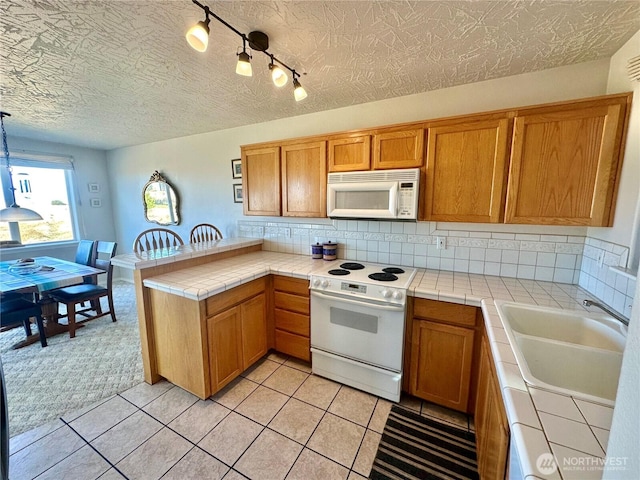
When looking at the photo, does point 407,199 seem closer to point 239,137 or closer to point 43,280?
point 239,137

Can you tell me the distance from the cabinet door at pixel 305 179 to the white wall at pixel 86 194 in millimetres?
3997

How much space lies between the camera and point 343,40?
4.89 ft

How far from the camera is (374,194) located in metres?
2.05

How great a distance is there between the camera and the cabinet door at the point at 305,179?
2.29 metres

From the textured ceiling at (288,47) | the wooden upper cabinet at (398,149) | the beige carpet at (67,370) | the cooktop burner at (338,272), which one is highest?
the textured ceiling at (288,47)

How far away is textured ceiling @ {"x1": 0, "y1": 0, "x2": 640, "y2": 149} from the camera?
1.25 metres

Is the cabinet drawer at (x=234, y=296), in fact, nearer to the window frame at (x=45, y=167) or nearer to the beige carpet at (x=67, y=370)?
the beige carpet at (x=67, y=370)

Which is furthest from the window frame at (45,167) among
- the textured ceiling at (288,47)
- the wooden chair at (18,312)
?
the wooden chair at (18,312)

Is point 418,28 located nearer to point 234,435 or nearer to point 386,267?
point 386,267

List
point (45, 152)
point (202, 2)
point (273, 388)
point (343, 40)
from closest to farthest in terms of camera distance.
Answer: point (202, 2) → point (343, 40) → point (273, 388) → point (45, 152)

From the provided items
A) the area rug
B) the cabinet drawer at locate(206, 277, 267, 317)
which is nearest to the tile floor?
the area rug

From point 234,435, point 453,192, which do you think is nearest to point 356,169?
point 453,192

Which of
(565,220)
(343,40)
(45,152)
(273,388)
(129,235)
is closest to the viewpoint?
(343,40)

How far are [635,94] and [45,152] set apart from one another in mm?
6457
